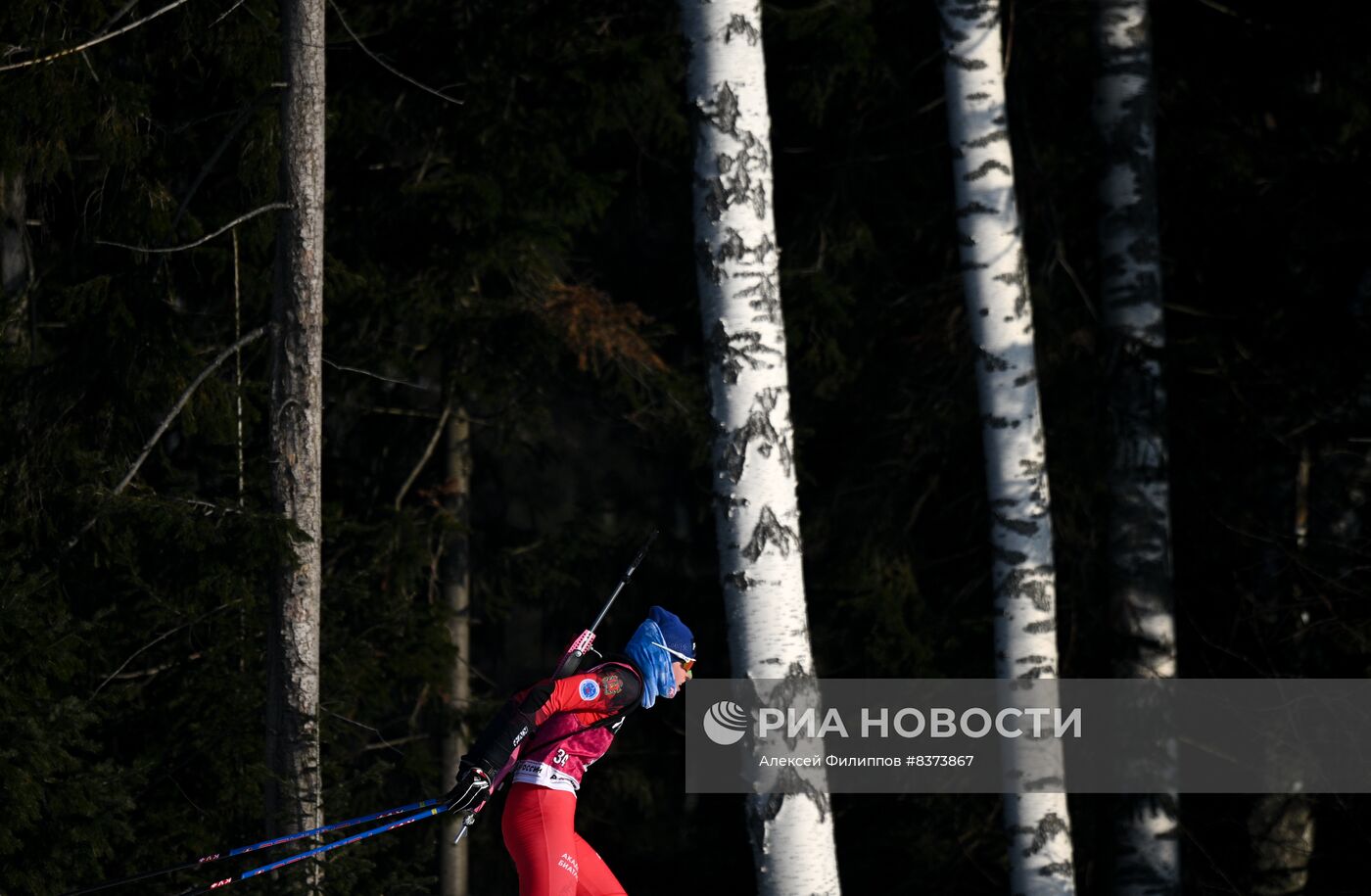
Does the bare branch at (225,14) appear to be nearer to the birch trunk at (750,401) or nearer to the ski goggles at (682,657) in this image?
the birch trunk at (750,401)

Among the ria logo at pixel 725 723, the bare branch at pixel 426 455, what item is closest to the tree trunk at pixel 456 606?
the bare branch at pixel 426 455

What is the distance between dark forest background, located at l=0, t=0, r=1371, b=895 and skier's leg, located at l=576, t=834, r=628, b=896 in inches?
47.3

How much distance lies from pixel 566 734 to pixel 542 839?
19.0 inches

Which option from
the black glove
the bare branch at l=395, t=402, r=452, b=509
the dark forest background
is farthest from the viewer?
the bare branch at l=395, t=402, r=452, b=509

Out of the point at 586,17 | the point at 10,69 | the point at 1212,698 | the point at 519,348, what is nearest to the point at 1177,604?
the point at 1212,698

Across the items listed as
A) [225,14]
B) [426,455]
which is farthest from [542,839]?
[426,455]

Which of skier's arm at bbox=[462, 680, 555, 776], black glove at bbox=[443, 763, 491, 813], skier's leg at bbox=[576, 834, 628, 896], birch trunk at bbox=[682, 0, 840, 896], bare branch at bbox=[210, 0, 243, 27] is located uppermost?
bare branch at bbox=[210, 0, 243, 27]

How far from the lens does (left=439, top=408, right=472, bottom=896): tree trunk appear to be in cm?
1267

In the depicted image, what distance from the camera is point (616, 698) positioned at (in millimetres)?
6961

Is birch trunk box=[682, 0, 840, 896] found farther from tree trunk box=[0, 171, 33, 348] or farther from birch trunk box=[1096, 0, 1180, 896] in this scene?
tree trunk box=[0, 171, 33, 348]

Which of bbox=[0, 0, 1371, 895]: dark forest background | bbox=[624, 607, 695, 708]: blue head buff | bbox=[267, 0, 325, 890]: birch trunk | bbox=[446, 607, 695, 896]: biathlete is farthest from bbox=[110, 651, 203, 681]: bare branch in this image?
bbox=[624, 607, 695, 708]: blue head buff

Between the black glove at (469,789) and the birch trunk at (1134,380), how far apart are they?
18.1 ft

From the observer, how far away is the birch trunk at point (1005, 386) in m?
8.92

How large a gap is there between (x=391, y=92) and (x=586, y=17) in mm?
1577
